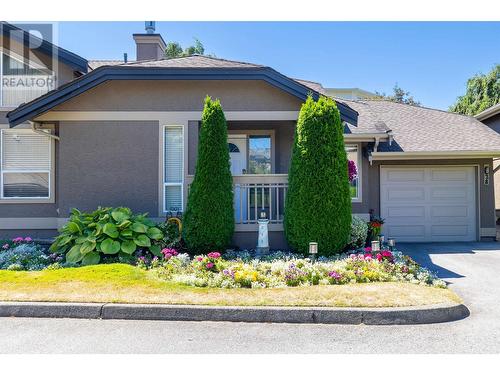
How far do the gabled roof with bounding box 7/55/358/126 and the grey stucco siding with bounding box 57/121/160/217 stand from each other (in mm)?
683

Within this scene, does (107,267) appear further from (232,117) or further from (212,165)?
(232,117)

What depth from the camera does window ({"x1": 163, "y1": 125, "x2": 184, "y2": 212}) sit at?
28.3 feet

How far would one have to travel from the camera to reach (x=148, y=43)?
13164 mm

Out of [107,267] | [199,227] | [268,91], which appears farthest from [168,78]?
[107,267]

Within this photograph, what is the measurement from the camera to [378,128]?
33.1 feet

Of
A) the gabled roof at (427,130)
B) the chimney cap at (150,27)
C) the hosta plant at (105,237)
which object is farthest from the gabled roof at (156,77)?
the chimney cap at (150,27)

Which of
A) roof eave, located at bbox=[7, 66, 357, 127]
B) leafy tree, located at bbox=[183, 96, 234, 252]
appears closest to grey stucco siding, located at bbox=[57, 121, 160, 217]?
roof eave, located at bbox=[7, 66, 357, 127]

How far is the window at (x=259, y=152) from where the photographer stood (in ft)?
34.3

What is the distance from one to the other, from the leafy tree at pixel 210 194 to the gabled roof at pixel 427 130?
4.93 metres

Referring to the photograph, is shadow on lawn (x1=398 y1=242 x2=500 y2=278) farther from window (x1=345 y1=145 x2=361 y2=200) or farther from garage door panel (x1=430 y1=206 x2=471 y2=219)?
window (x1=345 y1=145 x2=361 y2=200)

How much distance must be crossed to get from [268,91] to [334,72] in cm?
1592

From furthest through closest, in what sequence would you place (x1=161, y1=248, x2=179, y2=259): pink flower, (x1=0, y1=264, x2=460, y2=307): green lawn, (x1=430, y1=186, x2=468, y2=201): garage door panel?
(x1=430, y1=186, x2=468, y2=201): garage door panel
(x1=161, y1=248, x2=179, y2=259): pink flower
(x1=0, y1=264, x2=460, y2=307): green lawn

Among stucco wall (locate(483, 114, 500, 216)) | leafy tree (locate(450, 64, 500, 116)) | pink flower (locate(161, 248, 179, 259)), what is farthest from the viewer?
leafy tree (locate(450, 64, 500, 116))

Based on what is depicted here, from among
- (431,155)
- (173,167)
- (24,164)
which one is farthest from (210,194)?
(431,155)
